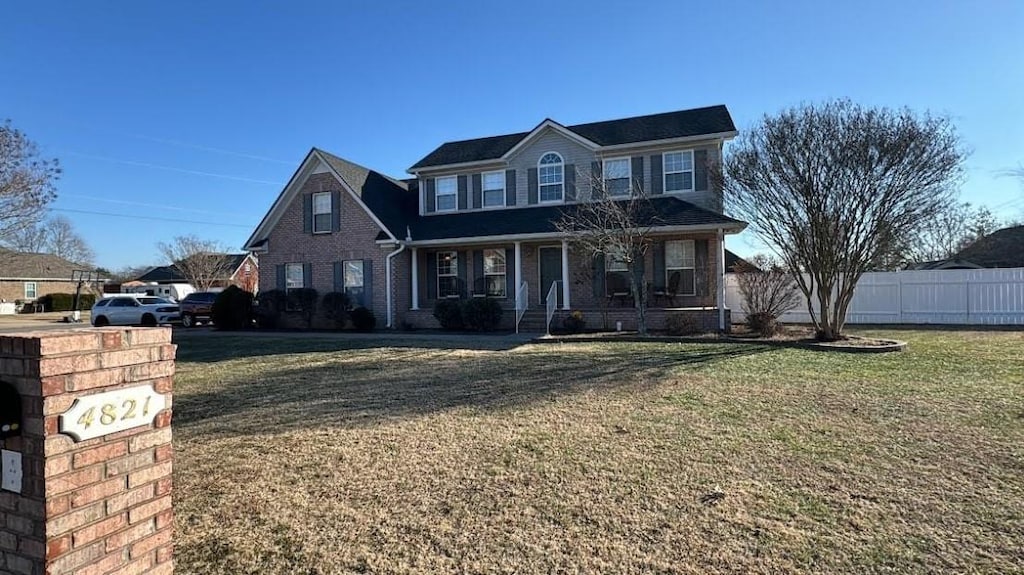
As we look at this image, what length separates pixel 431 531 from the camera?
345cm

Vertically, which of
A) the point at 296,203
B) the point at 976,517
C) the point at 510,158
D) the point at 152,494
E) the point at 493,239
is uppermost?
the point at 510,158

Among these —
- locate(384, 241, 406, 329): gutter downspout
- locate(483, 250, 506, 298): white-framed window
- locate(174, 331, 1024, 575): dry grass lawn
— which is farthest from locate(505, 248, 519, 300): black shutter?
locate(174, 331, 1024, 575): dry grass lawn

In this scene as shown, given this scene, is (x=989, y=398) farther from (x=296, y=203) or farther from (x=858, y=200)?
(x=296, y=203)

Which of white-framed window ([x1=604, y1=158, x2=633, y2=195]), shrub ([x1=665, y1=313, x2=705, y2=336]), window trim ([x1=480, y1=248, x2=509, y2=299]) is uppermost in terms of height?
white-framed window ([x1=604, y1=158, x2=633, y2=195])

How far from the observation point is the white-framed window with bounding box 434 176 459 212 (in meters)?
20.6

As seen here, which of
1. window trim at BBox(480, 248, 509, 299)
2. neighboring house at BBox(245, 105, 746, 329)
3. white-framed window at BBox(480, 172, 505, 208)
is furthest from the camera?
white-framed window at BBox(480, 172, 505, 208)

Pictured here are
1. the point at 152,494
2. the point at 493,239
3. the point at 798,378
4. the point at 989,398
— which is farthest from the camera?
the point at 493,239

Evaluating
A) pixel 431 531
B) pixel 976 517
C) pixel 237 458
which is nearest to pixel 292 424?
pixel 237 458

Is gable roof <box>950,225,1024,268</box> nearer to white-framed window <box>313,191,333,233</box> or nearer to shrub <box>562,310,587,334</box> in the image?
shrub <box>562,310,587,334</box>

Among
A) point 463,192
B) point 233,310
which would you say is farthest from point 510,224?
point 233,310

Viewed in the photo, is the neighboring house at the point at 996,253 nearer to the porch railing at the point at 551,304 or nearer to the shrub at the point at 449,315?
the porch railing at the point at 551,304

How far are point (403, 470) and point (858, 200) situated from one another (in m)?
11.9

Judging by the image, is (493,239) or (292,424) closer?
(292,424)

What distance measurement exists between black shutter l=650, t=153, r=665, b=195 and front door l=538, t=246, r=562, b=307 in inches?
147
